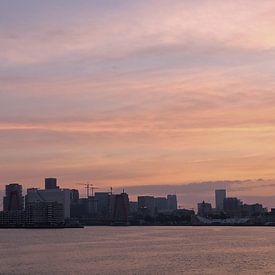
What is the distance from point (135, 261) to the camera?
245ft

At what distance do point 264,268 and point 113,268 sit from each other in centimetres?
1568

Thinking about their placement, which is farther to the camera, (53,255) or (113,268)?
(53,255)

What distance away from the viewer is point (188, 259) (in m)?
78.1

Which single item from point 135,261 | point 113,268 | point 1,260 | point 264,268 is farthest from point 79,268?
point 264,268

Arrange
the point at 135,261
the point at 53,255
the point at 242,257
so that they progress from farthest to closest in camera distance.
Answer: the point at 53,255 → the point at 242,257 → the point at 135,261

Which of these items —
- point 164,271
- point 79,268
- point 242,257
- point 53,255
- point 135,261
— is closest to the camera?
point 164,271

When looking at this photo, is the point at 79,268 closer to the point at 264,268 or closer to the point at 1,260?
the point at 1,260

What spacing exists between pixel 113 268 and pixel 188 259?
46.7 ft

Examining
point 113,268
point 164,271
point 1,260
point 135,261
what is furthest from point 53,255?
point 164,271

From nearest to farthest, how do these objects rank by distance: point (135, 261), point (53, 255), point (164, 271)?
point (164, 271)
point (135, 261)
point (53, 255)

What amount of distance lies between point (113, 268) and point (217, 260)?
1553 cm

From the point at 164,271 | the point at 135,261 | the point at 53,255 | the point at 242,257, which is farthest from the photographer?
the point at 53,255

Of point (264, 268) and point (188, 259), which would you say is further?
point (188, 259)

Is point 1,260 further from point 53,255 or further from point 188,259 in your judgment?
point 188,259
